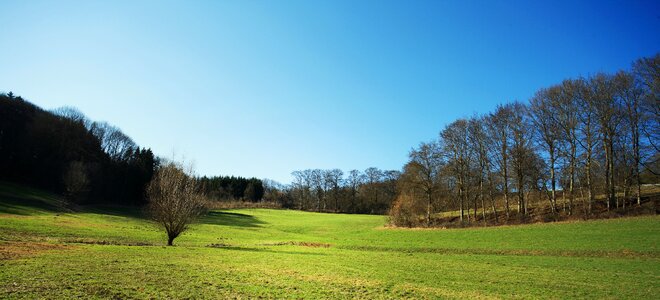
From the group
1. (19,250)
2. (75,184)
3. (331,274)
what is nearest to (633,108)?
(331,274)

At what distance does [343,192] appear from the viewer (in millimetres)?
142625

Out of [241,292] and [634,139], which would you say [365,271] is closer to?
[241,292]

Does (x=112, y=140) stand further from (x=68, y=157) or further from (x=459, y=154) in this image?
(x=459, y=154)

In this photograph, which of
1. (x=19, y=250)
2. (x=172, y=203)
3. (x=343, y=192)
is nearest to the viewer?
(x=19, y=250)

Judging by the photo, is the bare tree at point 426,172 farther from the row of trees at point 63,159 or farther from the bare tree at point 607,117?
the row of trees at point 63,159

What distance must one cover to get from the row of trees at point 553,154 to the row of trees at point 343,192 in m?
56.5

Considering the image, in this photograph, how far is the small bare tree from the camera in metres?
31.6

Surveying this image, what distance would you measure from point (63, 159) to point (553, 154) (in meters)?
102

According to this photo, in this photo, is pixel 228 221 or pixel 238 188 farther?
pixel 238 188

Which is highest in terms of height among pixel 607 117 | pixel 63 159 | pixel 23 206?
pixel 607 117

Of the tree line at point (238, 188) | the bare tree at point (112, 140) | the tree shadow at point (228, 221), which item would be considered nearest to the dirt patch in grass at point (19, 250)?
the tree shadow at point (228, 221)

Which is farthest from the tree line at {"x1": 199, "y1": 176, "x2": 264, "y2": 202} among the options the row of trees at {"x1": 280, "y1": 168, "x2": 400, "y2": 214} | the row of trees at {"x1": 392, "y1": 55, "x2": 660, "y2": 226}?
the row of trees at {"x1": 392, "y1": 55, "x2": 660, "y2": 226}

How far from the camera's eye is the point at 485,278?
63.1 ft

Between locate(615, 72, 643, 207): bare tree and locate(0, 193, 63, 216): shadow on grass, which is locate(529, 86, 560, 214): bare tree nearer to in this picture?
locate(615, 72, 643, 207): bare tree
